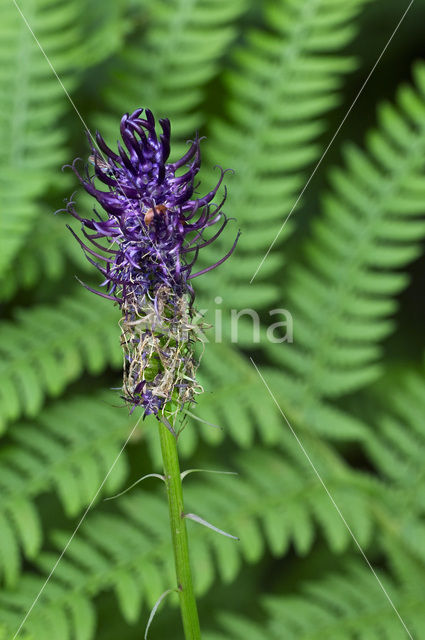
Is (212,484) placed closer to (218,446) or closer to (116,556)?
(116,556)

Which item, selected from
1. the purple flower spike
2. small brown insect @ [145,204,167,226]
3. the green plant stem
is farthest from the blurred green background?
small brown insect @ [145,204,167,226]

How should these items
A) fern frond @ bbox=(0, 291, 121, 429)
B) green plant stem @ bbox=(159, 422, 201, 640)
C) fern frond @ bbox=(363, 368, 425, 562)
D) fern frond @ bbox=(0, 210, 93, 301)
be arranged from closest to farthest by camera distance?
green plant stem @ bbox=(159, 422, 201, 640)
fern frond @ bbox=(0, 291, 121, 429)
fern frond @ bbox=(363, 368, 425, 562)
fern frond @ bbox=(0, 210, 93, 301)

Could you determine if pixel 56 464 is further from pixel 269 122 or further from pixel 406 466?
pixel 269 122

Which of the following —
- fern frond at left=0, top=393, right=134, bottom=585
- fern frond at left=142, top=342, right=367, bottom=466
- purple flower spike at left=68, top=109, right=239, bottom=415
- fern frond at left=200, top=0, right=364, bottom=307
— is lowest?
fern frond at left=0, top=393, right=134, bottom=585

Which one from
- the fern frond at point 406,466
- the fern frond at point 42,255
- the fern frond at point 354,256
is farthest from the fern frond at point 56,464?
the fern frond at point 406,466

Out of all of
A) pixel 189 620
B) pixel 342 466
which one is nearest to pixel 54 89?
pixel 342 466

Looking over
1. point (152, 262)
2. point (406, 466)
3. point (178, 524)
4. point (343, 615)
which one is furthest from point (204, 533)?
point (152, 262)

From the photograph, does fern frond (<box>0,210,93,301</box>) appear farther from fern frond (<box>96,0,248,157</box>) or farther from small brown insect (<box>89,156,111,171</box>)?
small brown insect (<box>89,156,111,171</box>)
